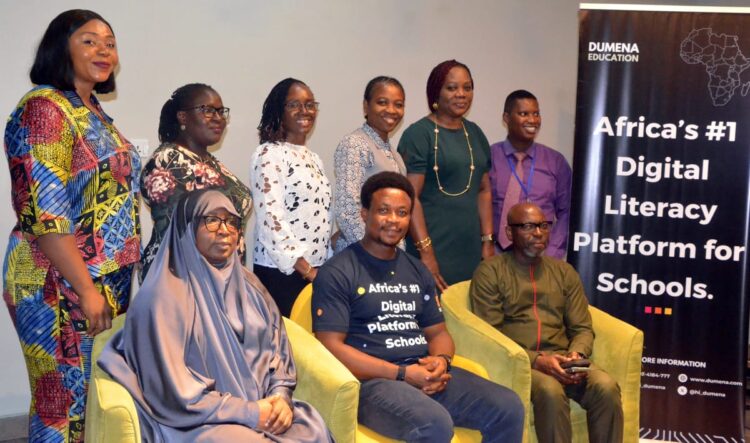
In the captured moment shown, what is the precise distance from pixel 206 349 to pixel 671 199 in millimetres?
2661

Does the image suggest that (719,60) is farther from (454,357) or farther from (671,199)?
(454,357)

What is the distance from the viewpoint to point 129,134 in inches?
164

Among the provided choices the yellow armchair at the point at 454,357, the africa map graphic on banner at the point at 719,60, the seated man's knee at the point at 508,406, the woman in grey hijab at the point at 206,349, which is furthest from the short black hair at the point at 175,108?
the africa map graphic on banner at the point at 719,60

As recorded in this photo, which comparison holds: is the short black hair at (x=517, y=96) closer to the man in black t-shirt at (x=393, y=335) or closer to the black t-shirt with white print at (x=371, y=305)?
the man in black t-shirt at (x=393, y=335)

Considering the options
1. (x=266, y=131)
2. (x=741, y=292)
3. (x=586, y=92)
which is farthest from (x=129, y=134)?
(x=741, y=292)

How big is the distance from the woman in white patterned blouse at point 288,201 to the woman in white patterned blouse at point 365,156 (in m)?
0.08

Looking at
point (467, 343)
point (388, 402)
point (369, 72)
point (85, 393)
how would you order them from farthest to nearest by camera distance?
point (369, 72)
point (467, 343)
point (388, 402)
point (85, 393)

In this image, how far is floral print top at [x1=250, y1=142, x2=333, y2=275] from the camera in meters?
3.51

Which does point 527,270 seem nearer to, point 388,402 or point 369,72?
point 388,402

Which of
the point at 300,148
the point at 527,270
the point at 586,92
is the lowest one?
the point at 527,270

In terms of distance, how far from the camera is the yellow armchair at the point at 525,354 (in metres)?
3.34

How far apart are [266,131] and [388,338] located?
3.68 ft

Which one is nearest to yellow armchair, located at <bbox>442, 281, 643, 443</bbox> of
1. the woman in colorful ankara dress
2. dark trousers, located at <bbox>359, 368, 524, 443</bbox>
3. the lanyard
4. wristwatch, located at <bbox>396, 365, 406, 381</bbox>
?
dark trousers, located at <bbox>359, 368, 524, 443</bbox>

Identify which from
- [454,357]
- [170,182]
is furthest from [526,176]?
[170,182]
